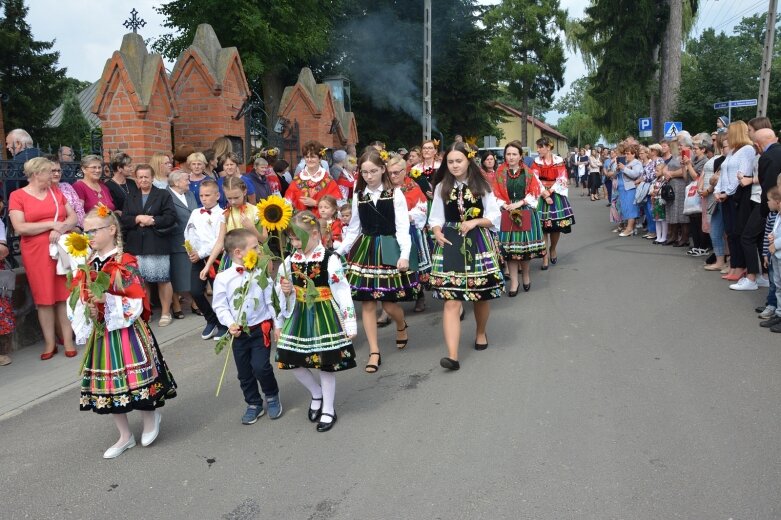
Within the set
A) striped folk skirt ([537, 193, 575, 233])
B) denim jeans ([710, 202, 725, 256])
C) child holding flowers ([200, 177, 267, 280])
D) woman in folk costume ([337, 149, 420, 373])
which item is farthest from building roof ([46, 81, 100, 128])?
woman in folk costume ([337, 149, 420, 373])

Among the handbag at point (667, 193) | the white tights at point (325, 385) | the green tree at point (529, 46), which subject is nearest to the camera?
the white tights at point (325, 385)

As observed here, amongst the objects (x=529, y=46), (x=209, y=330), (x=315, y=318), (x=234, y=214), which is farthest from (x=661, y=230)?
(x=529, y=46)

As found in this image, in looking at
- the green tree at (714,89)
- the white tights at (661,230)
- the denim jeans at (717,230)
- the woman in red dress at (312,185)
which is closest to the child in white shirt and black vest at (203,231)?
the woman in red dress at (312,185)

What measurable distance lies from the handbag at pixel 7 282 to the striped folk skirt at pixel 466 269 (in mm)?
4175

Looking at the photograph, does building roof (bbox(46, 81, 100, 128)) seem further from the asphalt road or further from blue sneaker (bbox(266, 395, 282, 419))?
blue sneaker (bbox(266, 395, 282, 419))

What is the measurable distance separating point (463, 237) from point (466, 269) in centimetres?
29

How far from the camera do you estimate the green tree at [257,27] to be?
20859mm

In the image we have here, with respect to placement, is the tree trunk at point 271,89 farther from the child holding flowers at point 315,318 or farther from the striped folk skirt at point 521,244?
the child holding flowers at point 315,318

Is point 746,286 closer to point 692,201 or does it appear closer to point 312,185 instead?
point 692,201

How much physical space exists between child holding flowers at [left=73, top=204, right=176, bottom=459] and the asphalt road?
16.7 inches

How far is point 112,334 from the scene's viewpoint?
4312 mm

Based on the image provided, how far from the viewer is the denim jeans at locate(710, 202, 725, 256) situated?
960 cm

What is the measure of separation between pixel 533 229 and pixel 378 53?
2324 cm

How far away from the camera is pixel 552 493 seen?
3.64 meters
